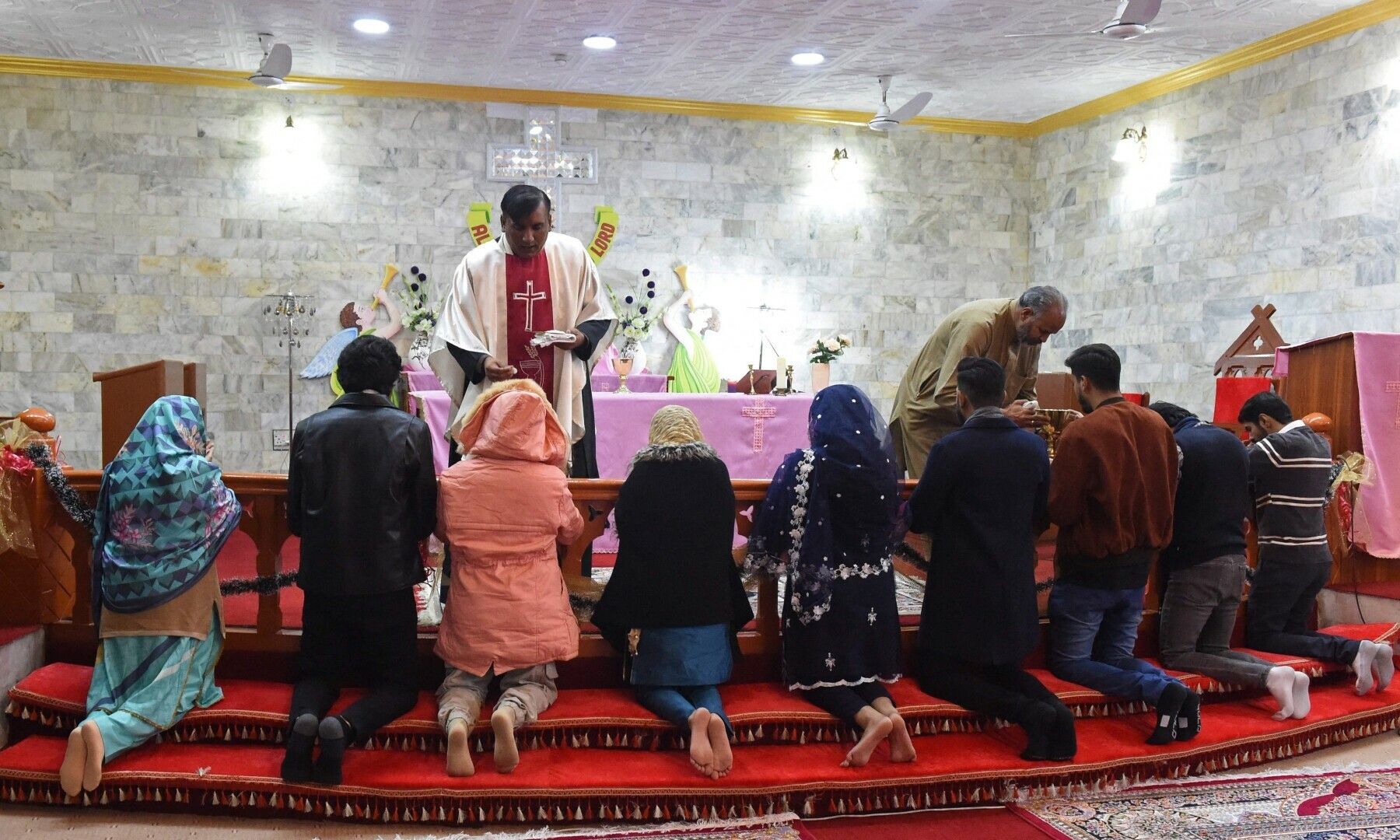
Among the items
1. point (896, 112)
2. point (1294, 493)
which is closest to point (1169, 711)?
point (1294, 493)

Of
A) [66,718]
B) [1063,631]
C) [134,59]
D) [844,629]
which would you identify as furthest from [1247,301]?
[134,59]

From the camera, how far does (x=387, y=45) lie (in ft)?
31.4

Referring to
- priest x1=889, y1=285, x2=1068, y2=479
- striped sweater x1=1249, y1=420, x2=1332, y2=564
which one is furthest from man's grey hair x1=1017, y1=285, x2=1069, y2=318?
striped sweater x1=1249, y1=420, x2=1332, y2=564

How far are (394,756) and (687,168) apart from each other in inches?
345

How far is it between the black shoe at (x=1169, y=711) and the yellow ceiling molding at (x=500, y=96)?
7914mm

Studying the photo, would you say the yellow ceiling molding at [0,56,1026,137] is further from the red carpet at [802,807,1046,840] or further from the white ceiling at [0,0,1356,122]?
the red carpet at [802,807,1046,840]

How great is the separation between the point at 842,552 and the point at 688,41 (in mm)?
6785

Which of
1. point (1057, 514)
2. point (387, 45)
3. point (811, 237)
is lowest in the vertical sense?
point (1057, 514)

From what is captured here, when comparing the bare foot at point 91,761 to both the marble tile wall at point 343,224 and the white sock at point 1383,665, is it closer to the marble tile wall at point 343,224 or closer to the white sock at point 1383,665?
the white sock at point 1383,665

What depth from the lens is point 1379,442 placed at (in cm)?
548

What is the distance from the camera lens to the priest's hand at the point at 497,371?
4.33 meters

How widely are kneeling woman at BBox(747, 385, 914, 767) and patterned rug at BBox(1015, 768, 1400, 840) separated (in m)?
0.69

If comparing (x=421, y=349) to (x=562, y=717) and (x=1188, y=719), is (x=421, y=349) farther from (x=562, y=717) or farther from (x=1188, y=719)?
(x=1188, y=719)

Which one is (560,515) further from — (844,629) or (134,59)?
(134,59)
